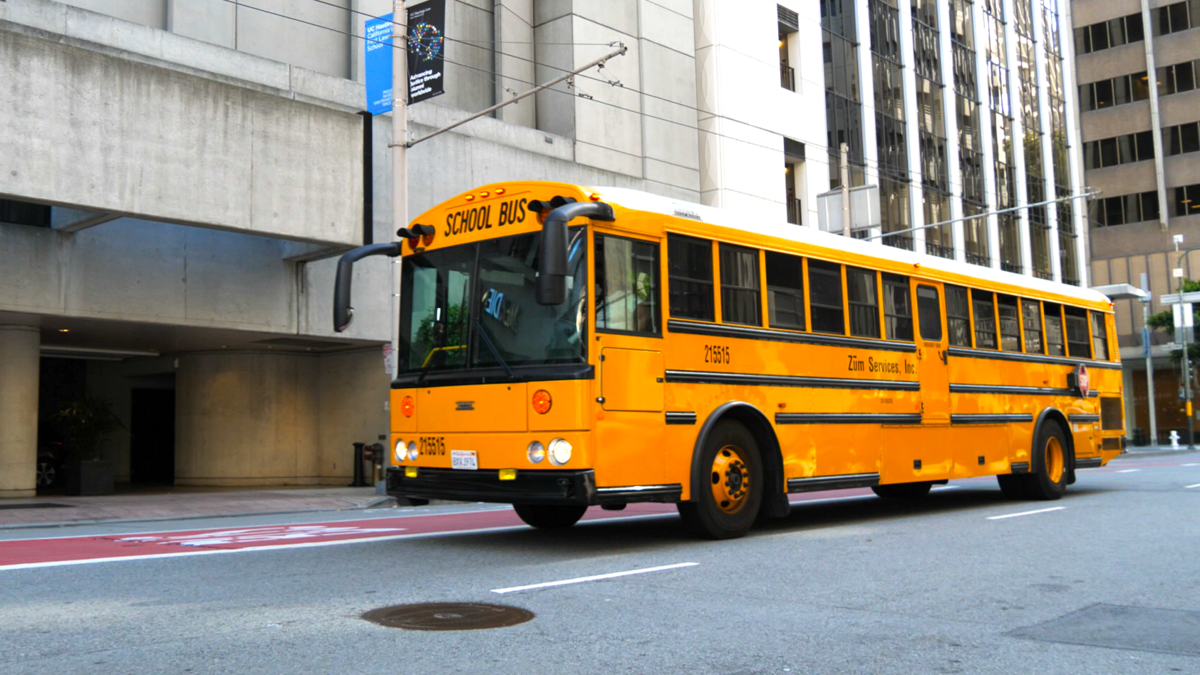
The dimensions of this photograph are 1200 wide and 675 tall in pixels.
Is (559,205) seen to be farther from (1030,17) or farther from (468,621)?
(1030,17)

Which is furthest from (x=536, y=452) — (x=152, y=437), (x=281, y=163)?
(x=152, y=437)

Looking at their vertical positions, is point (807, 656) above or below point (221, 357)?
below

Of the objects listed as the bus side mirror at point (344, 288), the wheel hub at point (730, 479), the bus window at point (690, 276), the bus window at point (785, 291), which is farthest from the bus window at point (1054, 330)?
the bus side mirror at point (344, 288)

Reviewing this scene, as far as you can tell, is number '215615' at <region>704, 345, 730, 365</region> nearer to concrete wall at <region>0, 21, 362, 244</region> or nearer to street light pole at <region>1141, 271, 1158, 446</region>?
concrete wall at <region>0, 21, 362, 244</region>

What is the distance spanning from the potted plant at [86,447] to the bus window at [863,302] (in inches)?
661

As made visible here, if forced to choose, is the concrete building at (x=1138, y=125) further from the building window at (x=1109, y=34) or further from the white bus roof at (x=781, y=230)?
the white bus roof at (x=781, y=230)

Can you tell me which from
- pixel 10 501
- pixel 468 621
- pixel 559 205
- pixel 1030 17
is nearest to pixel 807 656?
pixel 468 621

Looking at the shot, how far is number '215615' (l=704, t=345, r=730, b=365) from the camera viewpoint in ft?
33.1

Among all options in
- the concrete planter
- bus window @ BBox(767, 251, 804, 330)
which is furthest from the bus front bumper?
the concrete planter

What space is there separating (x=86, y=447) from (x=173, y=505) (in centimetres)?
474

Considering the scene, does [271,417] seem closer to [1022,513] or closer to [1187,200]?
[1022,513]

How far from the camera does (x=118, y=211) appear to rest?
57.7ft

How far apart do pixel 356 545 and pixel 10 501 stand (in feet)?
40.0

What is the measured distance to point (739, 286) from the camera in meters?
10.6
